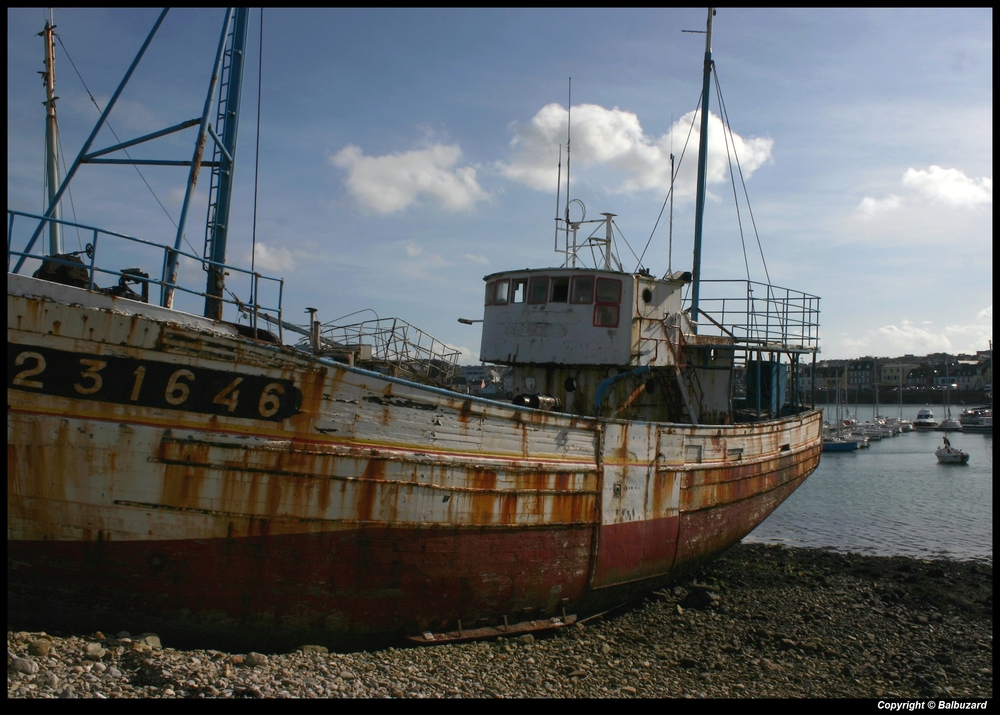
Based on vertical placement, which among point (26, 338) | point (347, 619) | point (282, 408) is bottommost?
point (347, 619)

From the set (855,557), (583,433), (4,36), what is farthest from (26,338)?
(855,557)


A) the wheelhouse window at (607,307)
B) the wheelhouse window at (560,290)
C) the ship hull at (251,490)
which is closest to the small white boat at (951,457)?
the wheelhouse window at (607,307)

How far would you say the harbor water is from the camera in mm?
21047

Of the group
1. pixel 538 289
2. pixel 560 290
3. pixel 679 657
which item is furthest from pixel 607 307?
pixel 679 657

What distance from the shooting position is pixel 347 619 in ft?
25.5

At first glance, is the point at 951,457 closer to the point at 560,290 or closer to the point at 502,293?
the point at 560,290

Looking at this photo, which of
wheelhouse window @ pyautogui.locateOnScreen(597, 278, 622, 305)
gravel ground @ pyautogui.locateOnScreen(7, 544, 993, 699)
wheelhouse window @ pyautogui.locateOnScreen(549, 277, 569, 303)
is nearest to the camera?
gravel ground @ pyautogui.locateOnScreen(7, 544, 993, 699)

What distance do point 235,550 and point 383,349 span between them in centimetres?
374

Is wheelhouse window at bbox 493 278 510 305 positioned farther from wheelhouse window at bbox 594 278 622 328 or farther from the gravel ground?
the gravel ground

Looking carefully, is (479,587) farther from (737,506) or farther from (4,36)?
(4,36)

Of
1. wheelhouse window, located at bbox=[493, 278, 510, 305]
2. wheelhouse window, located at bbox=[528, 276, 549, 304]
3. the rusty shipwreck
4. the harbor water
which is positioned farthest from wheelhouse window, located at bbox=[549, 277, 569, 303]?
the harbor water

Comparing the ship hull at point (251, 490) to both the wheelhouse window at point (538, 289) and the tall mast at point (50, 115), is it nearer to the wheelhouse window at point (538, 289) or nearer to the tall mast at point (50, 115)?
the wheelhouse window at point (538, 289)

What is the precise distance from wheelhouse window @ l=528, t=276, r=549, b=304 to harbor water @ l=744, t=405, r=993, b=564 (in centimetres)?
1291

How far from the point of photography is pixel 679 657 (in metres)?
9.52
